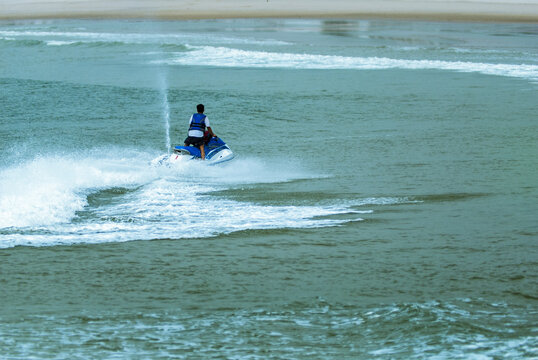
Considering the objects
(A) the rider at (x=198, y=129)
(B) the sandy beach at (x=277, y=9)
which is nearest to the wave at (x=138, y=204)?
(A) the rider at (x=198, y=129)

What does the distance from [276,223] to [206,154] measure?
4772 millimetres

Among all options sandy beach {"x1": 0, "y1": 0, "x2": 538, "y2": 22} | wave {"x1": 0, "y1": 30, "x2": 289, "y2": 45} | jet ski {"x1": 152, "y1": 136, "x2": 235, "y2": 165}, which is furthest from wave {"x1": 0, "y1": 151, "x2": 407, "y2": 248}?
sandy beach {"x1": 0, "y1": 0, "x2": 538, "y2": 22}

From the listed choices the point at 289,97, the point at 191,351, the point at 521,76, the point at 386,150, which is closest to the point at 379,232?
the point at 191,351

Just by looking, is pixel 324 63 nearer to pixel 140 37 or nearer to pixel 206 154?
pixel 140 37

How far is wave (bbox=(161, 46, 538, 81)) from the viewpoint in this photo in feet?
108

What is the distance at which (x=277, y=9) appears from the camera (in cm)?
7006

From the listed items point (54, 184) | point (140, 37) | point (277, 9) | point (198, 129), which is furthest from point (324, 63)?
point (277, 9)

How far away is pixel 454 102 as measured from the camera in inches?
995

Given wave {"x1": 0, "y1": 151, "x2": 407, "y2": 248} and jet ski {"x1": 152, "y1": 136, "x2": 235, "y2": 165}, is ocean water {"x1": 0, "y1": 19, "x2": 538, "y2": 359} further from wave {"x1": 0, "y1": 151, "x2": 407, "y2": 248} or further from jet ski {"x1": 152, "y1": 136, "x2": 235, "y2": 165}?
jet ski {"x1": 152, "y1": 136, "x2": 235, "y2": 165}

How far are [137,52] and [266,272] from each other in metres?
34.3

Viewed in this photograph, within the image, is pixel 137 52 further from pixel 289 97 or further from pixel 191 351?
pixel 191 351

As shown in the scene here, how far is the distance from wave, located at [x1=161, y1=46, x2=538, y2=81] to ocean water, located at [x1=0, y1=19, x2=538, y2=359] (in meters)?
3.46

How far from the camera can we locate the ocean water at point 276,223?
8.23 m

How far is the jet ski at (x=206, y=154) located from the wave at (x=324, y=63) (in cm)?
1746
